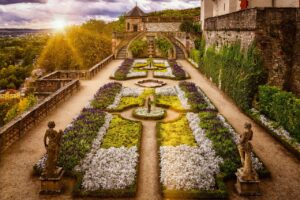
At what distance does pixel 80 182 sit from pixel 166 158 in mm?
3491

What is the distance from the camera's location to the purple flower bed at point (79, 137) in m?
12.1

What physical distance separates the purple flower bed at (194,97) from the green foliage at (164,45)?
24.6 metres

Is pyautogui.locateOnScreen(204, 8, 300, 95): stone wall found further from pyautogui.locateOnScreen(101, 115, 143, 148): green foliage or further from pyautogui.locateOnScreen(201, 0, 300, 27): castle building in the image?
pyautogui.locateOnScreen(101, 115, 143, 148): green foliage

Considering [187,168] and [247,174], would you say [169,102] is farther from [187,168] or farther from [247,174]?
[247,174]

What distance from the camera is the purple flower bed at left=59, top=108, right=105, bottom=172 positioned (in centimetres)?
1209

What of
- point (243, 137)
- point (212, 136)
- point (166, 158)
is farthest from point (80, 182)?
point (212, 136)

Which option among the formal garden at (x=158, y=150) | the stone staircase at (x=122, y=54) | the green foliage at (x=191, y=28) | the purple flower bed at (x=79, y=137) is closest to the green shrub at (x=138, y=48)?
the stone staircase at (x=122, y=54)

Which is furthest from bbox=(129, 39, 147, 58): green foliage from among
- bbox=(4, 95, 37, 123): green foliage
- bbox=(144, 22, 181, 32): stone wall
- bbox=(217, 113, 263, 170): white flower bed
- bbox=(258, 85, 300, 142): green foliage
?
bbox=(258, 85, 300, 142): green foliage

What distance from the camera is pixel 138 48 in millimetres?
49875

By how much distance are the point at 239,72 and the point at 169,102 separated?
4828 mm

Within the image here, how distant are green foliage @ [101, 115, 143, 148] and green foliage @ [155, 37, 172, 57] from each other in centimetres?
3377

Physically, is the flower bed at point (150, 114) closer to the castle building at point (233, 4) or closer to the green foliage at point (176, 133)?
the green foliage at point (176, 133)

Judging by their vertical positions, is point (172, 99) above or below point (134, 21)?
below

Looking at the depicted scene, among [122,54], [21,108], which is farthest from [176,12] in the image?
[21,108]
